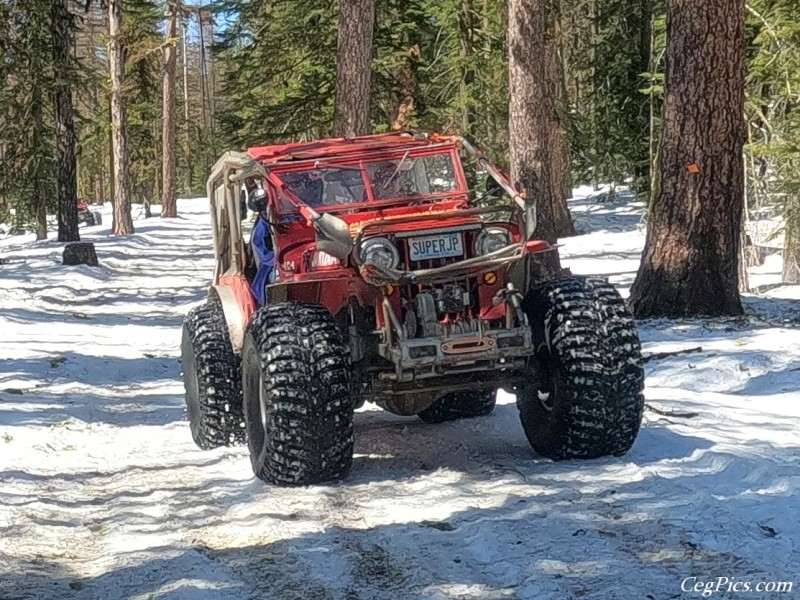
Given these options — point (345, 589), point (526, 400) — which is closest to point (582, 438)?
point (526, 400)

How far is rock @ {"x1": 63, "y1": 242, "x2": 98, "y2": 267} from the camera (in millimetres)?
21469

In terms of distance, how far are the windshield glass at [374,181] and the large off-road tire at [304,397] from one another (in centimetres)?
134

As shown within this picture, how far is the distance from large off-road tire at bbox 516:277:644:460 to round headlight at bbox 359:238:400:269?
0.99 meters

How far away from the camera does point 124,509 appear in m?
6.01

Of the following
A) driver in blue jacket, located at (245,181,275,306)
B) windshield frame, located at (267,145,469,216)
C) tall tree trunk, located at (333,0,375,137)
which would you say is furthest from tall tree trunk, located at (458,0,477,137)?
driver in blue jacket, located at (245,181,275,306)

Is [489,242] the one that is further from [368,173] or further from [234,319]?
[234,319]

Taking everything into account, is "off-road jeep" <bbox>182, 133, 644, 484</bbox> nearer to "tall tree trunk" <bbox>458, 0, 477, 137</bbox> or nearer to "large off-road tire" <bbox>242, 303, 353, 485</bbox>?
"large off-road tire" <bbox>242, 303, 353, 485</bbox>

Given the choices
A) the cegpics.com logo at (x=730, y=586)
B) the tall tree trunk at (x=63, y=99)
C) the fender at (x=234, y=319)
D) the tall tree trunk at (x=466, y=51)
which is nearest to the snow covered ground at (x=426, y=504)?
the cegpics.com logo at (x=730, y=586)

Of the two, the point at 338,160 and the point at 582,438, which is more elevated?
the point at 338,160

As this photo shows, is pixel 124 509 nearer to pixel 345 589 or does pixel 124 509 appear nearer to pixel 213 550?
pixel 213 550

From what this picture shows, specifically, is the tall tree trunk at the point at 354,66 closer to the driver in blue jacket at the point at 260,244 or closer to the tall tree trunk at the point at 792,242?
the tall tree trunk at the point at 792,242

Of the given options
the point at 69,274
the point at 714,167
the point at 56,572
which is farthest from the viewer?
the point at 69,274

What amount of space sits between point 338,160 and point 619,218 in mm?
22830

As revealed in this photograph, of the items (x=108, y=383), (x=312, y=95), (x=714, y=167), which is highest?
(x=312, y=95)
